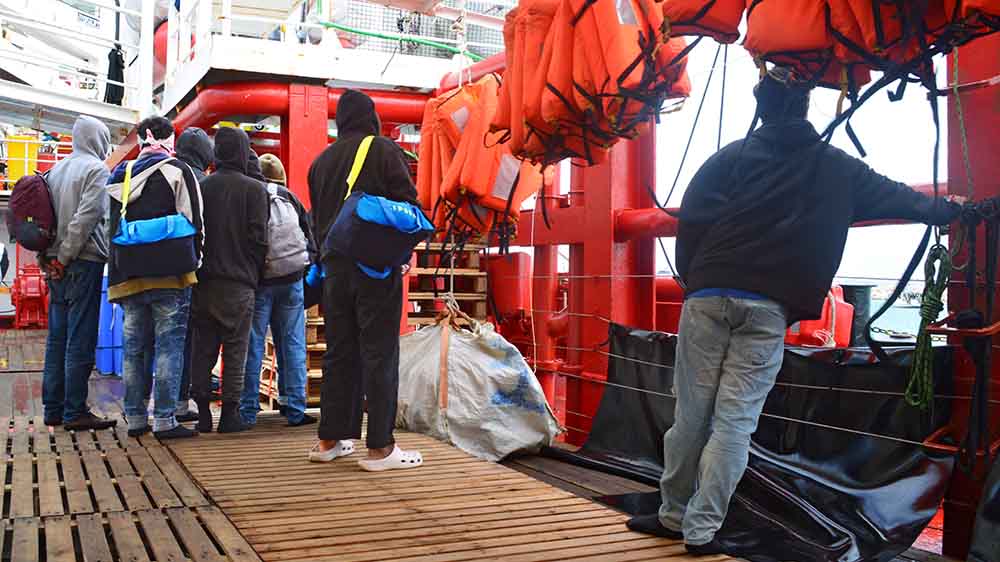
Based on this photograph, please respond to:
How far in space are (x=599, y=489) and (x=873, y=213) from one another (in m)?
1.87

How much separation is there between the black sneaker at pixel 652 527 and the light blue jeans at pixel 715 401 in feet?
0.08

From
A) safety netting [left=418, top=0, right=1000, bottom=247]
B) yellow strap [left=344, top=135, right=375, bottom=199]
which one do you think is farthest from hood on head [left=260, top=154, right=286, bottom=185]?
yellow strap [left=344, top=135, right=375, bottom=199]

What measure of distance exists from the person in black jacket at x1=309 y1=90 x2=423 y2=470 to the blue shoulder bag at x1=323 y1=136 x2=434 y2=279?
6cm

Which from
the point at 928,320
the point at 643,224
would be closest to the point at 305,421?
the point at 643,224

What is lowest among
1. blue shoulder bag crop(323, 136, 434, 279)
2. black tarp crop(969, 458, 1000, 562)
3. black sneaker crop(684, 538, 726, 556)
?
black sneaker crop(684, 538, 726, 556)

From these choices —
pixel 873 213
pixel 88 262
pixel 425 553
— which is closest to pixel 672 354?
pixel 873 213

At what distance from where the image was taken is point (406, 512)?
331 cm

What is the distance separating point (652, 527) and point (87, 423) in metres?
3.44

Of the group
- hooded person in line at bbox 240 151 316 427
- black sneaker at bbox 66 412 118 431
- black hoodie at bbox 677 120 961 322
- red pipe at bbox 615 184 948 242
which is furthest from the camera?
hooded person in line at bbox 240 151 316 427

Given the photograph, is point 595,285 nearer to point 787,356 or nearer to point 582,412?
point 582,412

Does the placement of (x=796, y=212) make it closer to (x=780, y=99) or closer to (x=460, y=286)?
(x=780, y=99)

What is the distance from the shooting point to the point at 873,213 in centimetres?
288

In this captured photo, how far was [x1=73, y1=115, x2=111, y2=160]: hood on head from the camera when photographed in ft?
16.3

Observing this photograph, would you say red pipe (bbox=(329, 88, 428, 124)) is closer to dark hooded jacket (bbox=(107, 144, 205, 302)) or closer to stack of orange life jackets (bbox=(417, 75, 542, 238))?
stack of orange life jackets (bbox=(417, 75, 542, 238))
